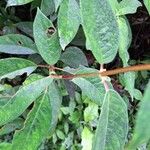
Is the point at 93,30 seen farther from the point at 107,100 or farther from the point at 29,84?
the point at 29,84

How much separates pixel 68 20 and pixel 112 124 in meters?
0.32

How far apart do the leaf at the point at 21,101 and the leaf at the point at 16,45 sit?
0.30 metres

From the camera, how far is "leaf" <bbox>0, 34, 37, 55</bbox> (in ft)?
3.35

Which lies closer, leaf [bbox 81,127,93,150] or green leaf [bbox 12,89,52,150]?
green leaf [bbox 12,89,52,150]

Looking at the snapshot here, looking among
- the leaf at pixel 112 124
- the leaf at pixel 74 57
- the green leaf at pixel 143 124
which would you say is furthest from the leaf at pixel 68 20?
the green leaf at pixel 143 124

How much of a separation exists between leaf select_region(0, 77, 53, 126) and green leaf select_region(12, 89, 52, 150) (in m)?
0.02

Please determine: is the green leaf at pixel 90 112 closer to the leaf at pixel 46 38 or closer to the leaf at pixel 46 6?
the leaf at pixel 46 6

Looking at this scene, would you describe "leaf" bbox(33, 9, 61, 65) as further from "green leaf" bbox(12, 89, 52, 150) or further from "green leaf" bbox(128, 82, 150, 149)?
"green leaf" bbox(128, 82, 150, 149)

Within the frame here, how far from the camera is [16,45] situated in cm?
104

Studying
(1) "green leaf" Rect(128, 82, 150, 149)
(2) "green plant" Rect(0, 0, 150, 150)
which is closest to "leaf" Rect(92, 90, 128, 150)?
(2) "green plant" Rect(0, 0, 150, 150)

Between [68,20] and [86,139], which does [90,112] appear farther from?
[68,20]

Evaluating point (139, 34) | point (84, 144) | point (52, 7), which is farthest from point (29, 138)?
point (139, 34)

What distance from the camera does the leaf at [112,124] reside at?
0.49 metres

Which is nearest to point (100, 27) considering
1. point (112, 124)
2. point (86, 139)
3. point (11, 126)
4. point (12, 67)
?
point (112, 124)
